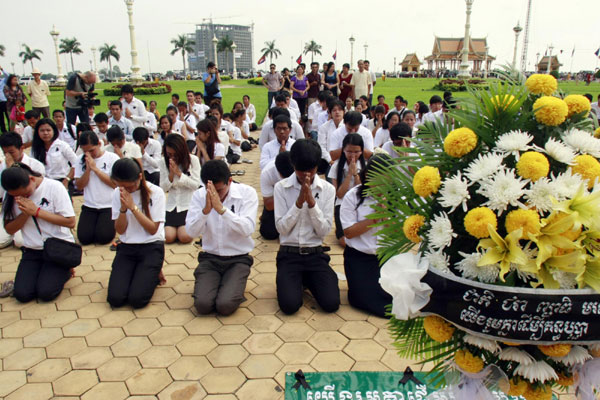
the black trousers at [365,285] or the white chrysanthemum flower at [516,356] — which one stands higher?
the white chrysanthemum flower at [516,356]

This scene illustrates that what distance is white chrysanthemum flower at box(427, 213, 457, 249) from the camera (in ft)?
5.16

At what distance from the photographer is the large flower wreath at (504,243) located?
148 cm

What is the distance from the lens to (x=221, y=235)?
4.13 m

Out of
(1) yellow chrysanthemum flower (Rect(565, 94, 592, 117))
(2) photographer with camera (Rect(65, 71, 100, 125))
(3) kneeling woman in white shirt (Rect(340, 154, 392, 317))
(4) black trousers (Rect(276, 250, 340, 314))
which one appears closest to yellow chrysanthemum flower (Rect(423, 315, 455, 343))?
(1) yellow chrysanthemum flower (Rect(565, 94, 592, 117))

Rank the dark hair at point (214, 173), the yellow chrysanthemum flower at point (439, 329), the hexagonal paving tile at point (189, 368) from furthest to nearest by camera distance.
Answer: the dark hair at point (214, 173), the hexagonal paving tile at point (189, 368), the yellow chrysanthemum flower at point (439, 329)

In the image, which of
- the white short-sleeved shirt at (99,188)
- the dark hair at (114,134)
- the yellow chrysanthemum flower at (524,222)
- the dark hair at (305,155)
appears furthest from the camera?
the dark hair at (114,134)

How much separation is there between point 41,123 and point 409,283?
636 cm

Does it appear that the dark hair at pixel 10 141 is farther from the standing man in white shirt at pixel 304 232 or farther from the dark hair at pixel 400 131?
the dark hair at pixel 400 131

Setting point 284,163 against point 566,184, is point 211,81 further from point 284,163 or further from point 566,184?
point 566,184

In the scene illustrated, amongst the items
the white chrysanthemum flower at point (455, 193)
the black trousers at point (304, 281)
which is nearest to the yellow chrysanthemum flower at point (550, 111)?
the white chrysanthemum flower at point (455, 193)

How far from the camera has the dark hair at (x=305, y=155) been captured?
3908 mm

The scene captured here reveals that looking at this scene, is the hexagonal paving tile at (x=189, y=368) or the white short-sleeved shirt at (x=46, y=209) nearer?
the hexagonal paving tile at (x=189, y=368)

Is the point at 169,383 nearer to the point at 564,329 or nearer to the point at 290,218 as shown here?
the point at 290,218

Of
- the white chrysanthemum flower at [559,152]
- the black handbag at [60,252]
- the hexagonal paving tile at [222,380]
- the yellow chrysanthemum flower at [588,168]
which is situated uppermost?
the white chrysanthemum flower at [559,152]
